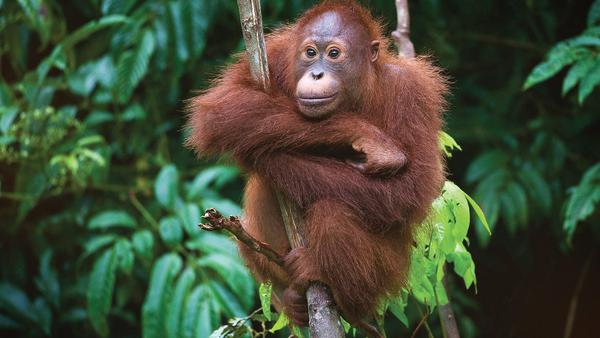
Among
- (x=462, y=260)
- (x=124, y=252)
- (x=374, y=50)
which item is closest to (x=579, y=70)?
(x=374, y=50)

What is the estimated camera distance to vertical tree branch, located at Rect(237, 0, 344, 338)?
92.2 inches

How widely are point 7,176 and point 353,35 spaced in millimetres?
3126

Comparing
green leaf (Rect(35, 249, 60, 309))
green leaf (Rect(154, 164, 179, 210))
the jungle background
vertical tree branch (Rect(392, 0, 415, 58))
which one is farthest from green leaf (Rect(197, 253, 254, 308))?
green leaf (Rect(35, 249, 60, 309))

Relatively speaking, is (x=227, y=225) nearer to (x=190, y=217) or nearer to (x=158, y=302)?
(x=158, y=302)

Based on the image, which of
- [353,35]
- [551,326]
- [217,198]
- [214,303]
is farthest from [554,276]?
[353,35]

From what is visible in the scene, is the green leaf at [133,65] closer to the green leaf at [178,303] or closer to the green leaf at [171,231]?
the green leaf at [171,231]

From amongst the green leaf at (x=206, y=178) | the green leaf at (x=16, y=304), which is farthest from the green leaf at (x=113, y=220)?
the green leaf at (x=16, y=304)

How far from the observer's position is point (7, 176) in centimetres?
517

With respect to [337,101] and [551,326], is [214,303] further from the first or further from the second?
[551,326]

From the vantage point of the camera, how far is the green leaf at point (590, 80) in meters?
3.70

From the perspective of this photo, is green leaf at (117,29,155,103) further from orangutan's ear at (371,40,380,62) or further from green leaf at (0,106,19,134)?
orangutan's ear at (371,40,380,62)

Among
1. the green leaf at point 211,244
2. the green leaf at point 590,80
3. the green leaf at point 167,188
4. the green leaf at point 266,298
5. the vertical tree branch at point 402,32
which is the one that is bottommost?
the green leaf at point 211,244

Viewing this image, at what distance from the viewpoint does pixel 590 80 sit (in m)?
3.72

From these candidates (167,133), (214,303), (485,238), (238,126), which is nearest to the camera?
(238,126)
